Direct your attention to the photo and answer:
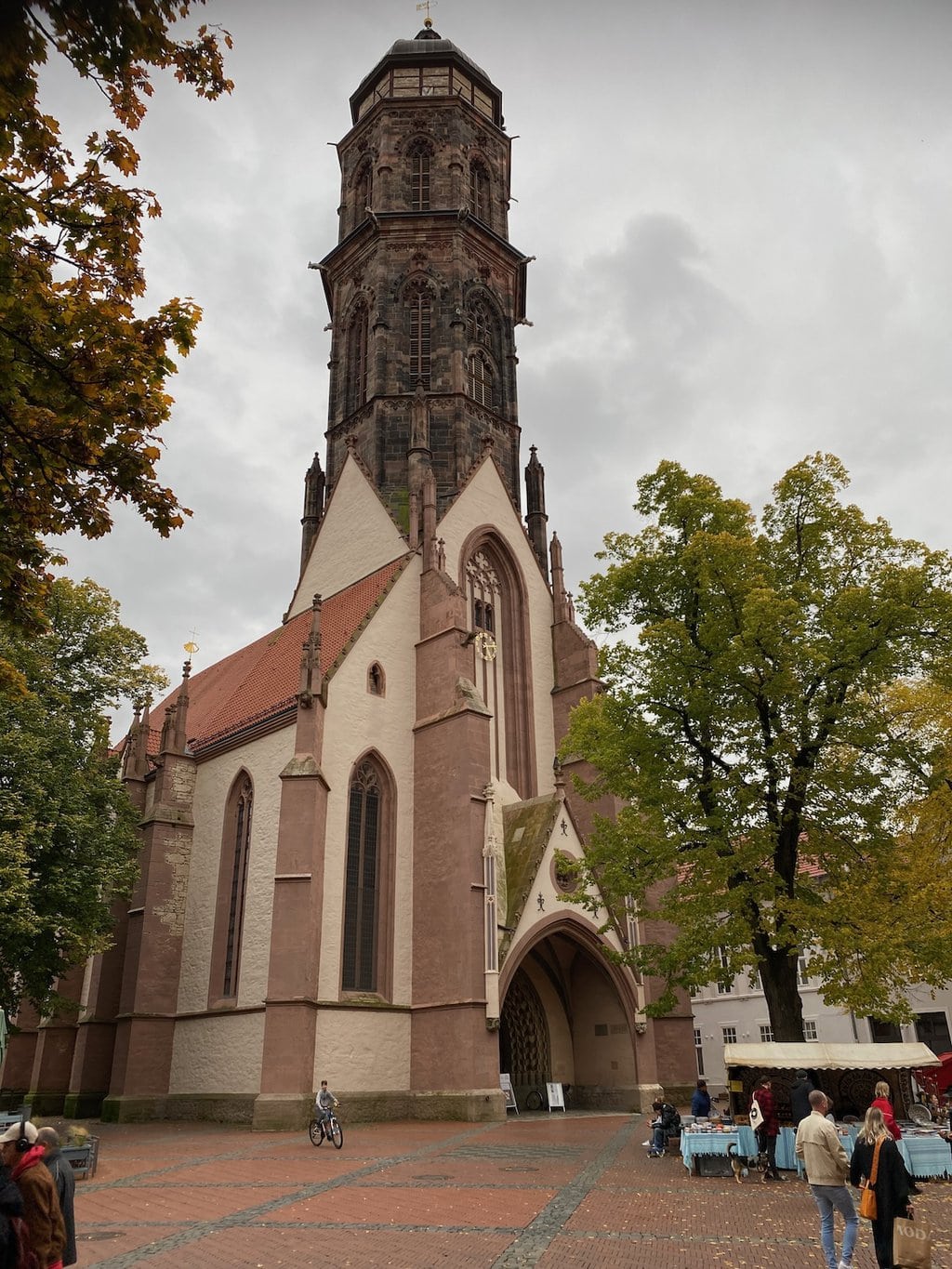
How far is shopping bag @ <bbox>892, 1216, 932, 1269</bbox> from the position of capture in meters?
6.54

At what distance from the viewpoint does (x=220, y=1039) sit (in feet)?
76.8

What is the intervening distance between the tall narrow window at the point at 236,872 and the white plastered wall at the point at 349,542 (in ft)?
27.7

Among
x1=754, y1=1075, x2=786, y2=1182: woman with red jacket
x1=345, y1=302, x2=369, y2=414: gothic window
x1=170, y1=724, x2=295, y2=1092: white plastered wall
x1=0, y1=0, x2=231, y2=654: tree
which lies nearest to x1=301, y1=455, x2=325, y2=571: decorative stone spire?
x1=345, y1=302, x2=369, y2=414: gothic window

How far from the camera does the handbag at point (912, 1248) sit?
6.54 m

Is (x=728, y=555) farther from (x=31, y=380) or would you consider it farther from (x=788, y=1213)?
(x=31, y=380)

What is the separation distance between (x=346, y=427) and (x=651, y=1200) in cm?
2850

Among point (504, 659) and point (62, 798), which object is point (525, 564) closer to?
point (504, 659)

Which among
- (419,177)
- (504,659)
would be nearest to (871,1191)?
(504,659)

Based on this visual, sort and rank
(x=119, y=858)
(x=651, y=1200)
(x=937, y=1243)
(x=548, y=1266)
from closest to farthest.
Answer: (x=548, y=1266) → (x=937, y=1243) → (x=651, y=1200) → (x=119, y=858)

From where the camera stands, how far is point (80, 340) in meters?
6.53

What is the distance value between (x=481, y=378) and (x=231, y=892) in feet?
65.0

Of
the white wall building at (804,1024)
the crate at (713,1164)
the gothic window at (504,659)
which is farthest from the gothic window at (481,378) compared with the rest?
the crate at (713,1164)

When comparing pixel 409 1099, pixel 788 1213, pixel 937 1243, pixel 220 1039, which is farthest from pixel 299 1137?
pixel 937 1243

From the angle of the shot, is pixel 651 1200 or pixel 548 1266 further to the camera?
pixel 651 1200
